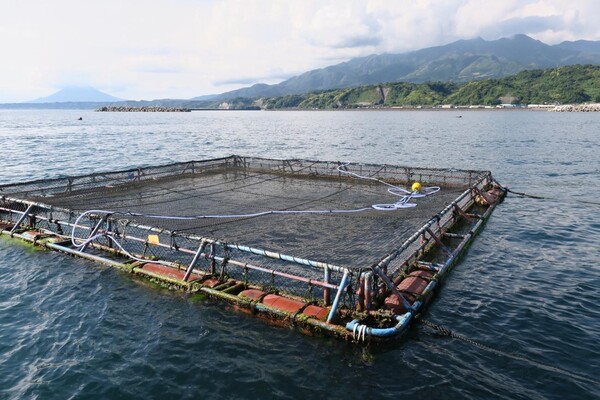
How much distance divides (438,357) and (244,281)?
6.18 metres

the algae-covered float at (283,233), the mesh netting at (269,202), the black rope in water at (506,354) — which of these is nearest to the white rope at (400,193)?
the algae-covered float at (283,233)

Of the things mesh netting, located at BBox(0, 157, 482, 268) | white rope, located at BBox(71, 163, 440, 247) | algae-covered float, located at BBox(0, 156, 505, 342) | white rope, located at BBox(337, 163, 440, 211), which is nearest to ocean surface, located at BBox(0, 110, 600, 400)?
algae-covered float, located at BBox(0, 156, 505, 342)

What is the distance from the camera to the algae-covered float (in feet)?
38.1

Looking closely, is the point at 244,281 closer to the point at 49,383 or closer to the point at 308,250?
the point at 308,250

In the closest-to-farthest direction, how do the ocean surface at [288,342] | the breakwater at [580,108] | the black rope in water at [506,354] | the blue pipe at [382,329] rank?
the ocean surface at [288,342], the black rope in water at [506,354], the blue pipe at [382,329], the breakwater at [580,108]

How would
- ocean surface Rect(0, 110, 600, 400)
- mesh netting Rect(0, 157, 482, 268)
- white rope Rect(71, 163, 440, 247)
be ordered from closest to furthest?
ocean surface Rect(0, 110, 600, 400) < mesh netting Rect(0, 157, 482, 268) < white rope Rect(71, 163, 440, 247)

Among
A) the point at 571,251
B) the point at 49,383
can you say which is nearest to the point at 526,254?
the point at 571,251

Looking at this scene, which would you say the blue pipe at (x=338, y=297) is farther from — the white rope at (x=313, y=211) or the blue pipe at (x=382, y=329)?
the white rope at (x=313, y=211)

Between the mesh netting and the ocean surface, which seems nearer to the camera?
the ocean surface

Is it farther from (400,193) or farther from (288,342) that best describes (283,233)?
(400,193)

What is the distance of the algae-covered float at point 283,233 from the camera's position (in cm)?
1161

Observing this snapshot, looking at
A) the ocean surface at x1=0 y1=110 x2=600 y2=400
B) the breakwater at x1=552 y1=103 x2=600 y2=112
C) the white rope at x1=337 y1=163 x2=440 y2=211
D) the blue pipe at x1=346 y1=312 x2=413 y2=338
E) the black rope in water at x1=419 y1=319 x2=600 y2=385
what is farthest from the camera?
the breakwater at x1=552 y1=103 x2=600 y2=112

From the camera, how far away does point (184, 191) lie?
80.5 ft

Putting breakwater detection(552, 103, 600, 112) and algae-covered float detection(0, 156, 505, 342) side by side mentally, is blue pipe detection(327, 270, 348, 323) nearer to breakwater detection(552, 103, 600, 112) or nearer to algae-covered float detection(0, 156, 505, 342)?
algae-covered float detection(0, 156, 505, 342)
